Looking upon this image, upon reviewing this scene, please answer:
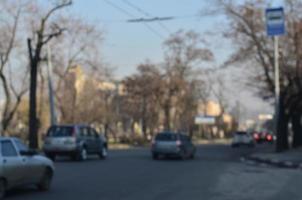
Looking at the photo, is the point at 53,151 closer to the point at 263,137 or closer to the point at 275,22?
the point at 275,22

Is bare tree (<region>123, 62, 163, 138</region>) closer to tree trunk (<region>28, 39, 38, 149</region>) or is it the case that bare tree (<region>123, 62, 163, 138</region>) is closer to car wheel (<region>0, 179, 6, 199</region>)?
tree trunk (<region>28, 39, 38, 149</region>)

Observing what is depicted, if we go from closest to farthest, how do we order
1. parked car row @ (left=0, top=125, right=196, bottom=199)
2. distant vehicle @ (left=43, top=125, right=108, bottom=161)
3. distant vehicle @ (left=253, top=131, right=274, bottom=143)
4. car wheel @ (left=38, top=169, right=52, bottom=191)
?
parked car row @ (left=0, top=125, right=196, bottom=199) < car wheel @ (left=38, top=169, right=52, bottom=191) < distant vehicle @ (left=43, top=125, right=108, bottom=161) < distant vehicle @ (left=253, top=131, right=274, bottom=143)

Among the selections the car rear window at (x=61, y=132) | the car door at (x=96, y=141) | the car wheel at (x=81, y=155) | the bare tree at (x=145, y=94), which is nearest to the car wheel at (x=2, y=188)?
the car wheel at (x=81, y=155)

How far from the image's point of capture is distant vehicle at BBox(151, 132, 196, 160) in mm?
39719

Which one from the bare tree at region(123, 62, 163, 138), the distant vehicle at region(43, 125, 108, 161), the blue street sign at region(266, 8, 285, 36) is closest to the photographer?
the distant vehicle at region(43, 125, 108, 161)

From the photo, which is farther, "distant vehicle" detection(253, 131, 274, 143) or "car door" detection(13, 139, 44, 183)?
"distant vehicle" detection(253, 131, 274, 143)

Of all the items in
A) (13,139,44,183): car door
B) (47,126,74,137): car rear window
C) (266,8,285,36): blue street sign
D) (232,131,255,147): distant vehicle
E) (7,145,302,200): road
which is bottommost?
(7,145,302,200): road

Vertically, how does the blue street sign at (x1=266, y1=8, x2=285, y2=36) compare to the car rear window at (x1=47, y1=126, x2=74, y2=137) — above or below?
above

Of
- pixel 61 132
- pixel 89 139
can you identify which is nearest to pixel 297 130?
pixel 89 139

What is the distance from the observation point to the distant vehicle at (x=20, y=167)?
16.1 meters

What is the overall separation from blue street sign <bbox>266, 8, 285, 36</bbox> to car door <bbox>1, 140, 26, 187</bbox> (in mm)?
24673

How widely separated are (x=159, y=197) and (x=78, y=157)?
60.0 feet

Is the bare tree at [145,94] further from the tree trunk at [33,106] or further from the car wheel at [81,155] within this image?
the car wheel at [81,155]

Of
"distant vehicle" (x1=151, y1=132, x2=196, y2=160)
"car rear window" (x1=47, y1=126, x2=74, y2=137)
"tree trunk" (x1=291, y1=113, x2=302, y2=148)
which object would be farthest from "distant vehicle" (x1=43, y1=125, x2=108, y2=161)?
"tree trunk" (x1=291, y1=113, x2=302, y2=148)
